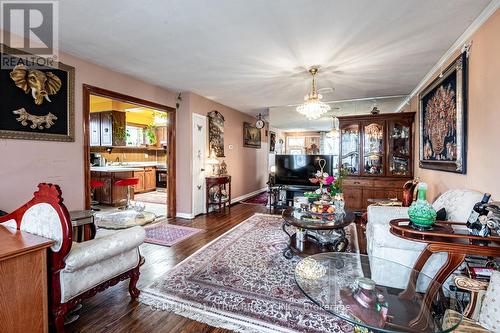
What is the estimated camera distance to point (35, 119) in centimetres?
277

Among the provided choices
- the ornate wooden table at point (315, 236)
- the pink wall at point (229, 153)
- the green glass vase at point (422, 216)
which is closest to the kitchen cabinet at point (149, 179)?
the pink wall at point (229, 153)

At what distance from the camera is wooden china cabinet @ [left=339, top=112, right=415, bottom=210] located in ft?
15.9

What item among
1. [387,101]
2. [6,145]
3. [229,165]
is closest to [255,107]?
[229,165]

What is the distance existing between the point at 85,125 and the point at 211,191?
298 centimetres

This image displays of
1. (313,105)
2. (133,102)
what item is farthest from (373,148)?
(133,102)

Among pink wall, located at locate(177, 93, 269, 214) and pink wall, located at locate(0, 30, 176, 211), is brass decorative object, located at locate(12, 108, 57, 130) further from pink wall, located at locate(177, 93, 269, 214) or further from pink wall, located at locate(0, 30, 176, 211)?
pink wall, located at locate(177, 93, 269, 214)

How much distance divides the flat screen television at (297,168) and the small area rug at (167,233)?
2729mm

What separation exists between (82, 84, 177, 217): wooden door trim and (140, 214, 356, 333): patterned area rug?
191cm

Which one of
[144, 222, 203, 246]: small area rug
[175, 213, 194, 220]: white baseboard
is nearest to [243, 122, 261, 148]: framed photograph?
[175, 213, 194, 220]: white baseboard

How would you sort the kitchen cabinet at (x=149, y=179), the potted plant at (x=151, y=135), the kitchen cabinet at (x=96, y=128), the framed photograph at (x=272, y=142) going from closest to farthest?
1. the framed photograph at (x=272, y=142)
2. the kitchen cabinet at (x=96, y=128)
3. the kitchen cabinet at (x=149, y=179)
4. the potted plant at (x=151, y=135)

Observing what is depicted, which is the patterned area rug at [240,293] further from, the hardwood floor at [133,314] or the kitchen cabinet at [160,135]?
the kitchen cabinet at [160,135]

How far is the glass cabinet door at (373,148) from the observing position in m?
5.00

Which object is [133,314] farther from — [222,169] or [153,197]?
[153,197]

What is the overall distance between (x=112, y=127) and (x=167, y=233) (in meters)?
4.38
